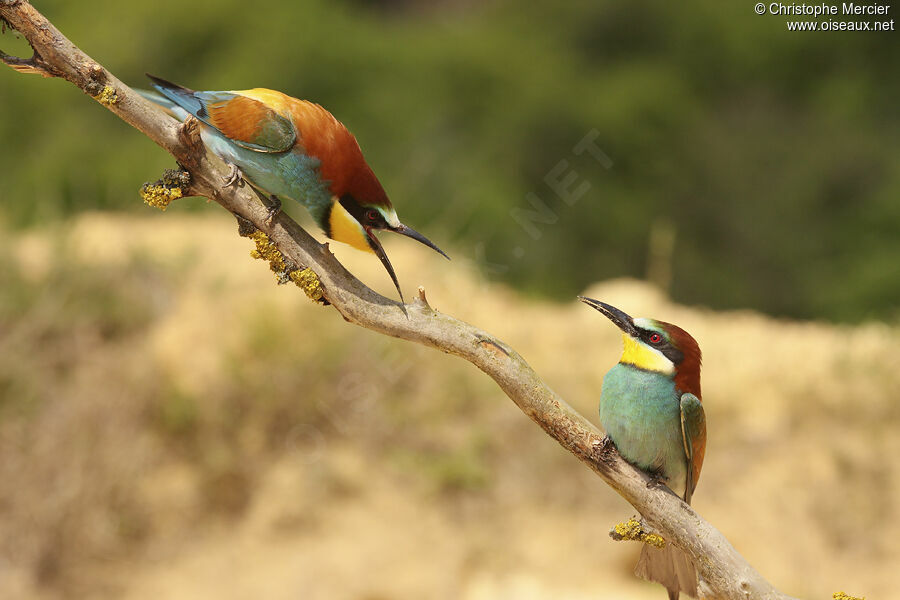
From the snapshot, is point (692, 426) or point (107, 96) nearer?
point (107, 96)

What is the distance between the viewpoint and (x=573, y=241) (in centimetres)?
581

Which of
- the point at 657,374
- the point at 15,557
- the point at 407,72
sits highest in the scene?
the point at 407,72

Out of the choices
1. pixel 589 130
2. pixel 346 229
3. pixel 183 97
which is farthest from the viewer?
pixel 589 130

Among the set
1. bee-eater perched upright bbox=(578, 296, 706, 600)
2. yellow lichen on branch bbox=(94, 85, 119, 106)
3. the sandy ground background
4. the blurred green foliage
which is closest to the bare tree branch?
yellow lichen on branch bbox=(94, 85, 119, 106)

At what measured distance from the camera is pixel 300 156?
901 mm

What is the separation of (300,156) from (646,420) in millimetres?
463

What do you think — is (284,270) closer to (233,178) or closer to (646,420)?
(233,178)

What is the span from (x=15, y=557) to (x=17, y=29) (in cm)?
277

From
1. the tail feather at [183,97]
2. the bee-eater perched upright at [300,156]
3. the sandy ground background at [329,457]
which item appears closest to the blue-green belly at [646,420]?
the bee-eater perched upright at [300,156]

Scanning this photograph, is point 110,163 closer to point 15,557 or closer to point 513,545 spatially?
point 15,557

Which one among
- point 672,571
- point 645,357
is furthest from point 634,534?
point 645,357

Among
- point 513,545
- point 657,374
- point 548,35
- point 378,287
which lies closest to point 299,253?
point 657,374

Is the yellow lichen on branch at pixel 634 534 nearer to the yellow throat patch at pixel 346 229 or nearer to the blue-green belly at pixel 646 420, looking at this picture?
the blue-green belly at pixel 646 420

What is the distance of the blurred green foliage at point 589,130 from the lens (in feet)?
18.4
